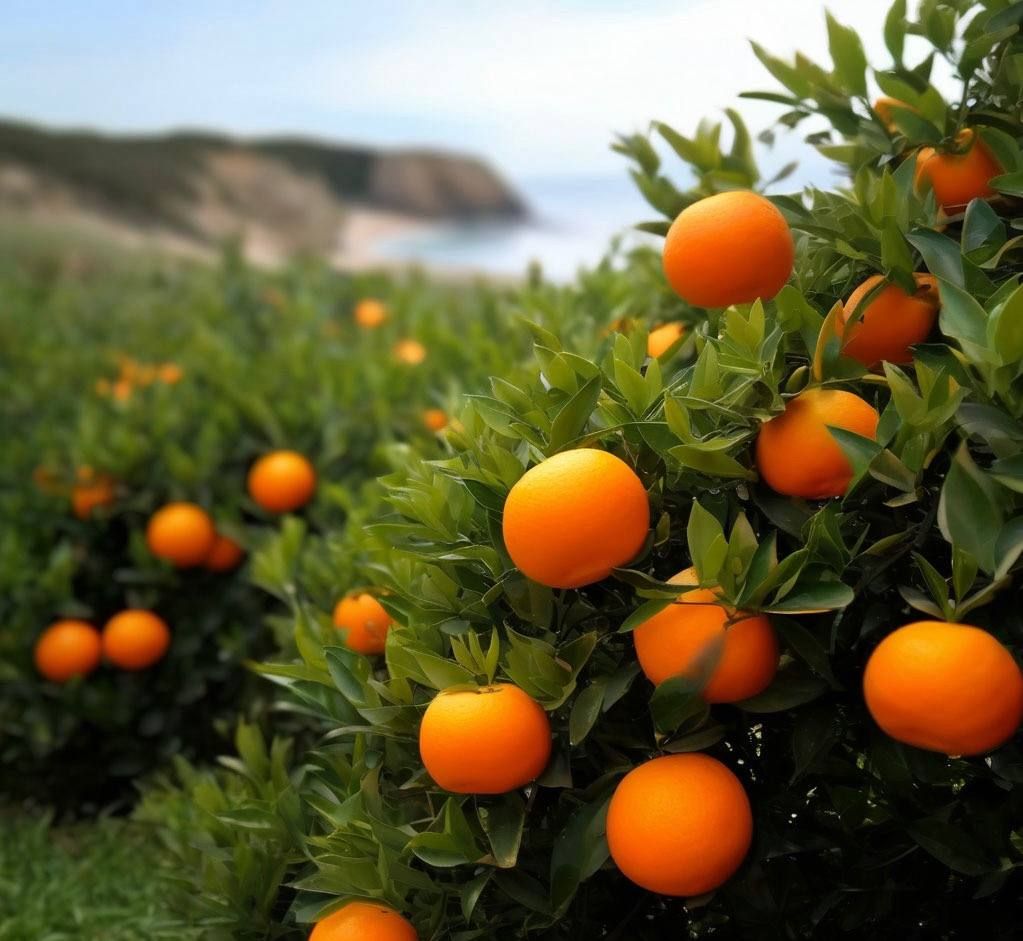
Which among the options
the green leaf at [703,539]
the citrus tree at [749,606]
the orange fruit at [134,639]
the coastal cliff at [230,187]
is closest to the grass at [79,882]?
the orange fruit at [134,639]

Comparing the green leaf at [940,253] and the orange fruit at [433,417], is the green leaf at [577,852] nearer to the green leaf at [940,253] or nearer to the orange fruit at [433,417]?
the green leaf at [940,253]

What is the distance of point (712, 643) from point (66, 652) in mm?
1300

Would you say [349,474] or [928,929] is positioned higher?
[928,929]

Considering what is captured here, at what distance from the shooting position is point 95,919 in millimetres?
1303

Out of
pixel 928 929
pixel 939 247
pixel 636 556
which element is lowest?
pixel 928 929

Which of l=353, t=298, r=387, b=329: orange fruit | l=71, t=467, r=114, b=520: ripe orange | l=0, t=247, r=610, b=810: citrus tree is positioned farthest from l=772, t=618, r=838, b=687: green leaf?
l=353, t=298, r=387, b=329: orange fruit

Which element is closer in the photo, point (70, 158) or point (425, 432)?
point (425, 432)

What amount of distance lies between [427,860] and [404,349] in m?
1.41

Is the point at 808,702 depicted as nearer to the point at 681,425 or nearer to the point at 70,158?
the point at 681,425

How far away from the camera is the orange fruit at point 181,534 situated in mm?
1705

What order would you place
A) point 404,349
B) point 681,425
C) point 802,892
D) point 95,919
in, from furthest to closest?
point 404,349 < point 95,919 < point 802,892 < point 681,425

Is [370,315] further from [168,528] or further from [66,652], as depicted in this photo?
[66,652]

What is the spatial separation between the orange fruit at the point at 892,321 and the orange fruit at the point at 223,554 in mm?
1181

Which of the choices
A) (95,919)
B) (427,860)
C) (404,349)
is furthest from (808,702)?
(404,349)
